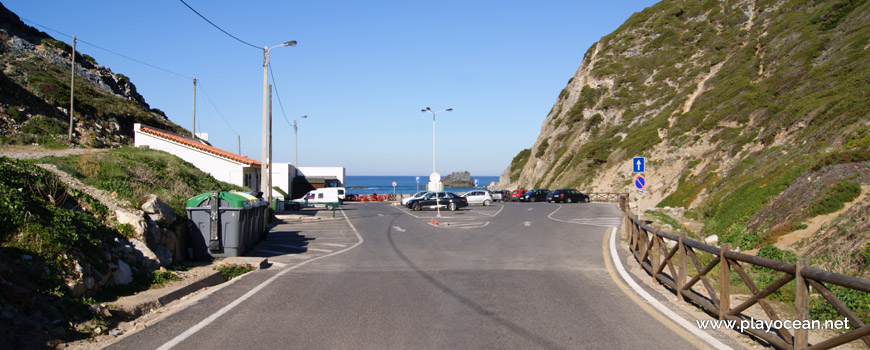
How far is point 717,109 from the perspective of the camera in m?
48.6

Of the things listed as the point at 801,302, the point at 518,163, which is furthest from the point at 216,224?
the point at 518,163

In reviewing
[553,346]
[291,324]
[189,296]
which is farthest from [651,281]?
[189,296]

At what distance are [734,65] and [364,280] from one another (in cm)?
5695

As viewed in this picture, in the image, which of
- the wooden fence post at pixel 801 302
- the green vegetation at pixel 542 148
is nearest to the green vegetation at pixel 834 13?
the green vegetation at pixel 542 148

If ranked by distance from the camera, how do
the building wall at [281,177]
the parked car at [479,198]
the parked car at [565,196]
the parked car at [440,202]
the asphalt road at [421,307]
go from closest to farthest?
the asphalt road at [421,307] < the parked car at [440,202] < the parked car at [479,198] < the parked car at [565,196] < the building wall at [281,177]

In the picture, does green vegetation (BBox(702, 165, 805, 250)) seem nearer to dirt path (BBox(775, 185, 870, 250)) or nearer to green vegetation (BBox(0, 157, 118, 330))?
dirt path (BBox(775, 185, 870, 250))

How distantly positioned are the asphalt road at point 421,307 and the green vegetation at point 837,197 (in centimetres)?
587

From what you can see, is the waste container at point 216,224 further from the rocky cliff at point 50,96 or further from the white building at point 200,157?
the white building at point 200,157

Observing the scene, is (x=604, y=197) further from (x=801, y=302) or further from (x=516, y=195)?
(x=801, y=302)

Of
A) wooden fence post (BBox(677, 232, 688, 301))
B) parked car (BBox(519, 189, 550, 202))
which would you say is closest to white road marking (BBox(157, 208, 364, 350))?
wooden fence post (BBox(677, 232, 688, 301))

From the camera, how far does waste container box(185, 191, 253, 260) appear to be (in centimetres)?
1363

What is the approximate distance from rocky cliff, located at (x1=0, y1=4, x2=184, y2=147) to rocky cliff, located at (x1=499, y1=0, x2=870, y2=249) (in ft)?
100

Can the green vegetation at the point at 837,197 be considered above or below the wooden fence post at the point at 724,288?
above

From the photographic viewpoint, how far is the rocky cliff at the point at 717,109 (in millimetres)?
23344
